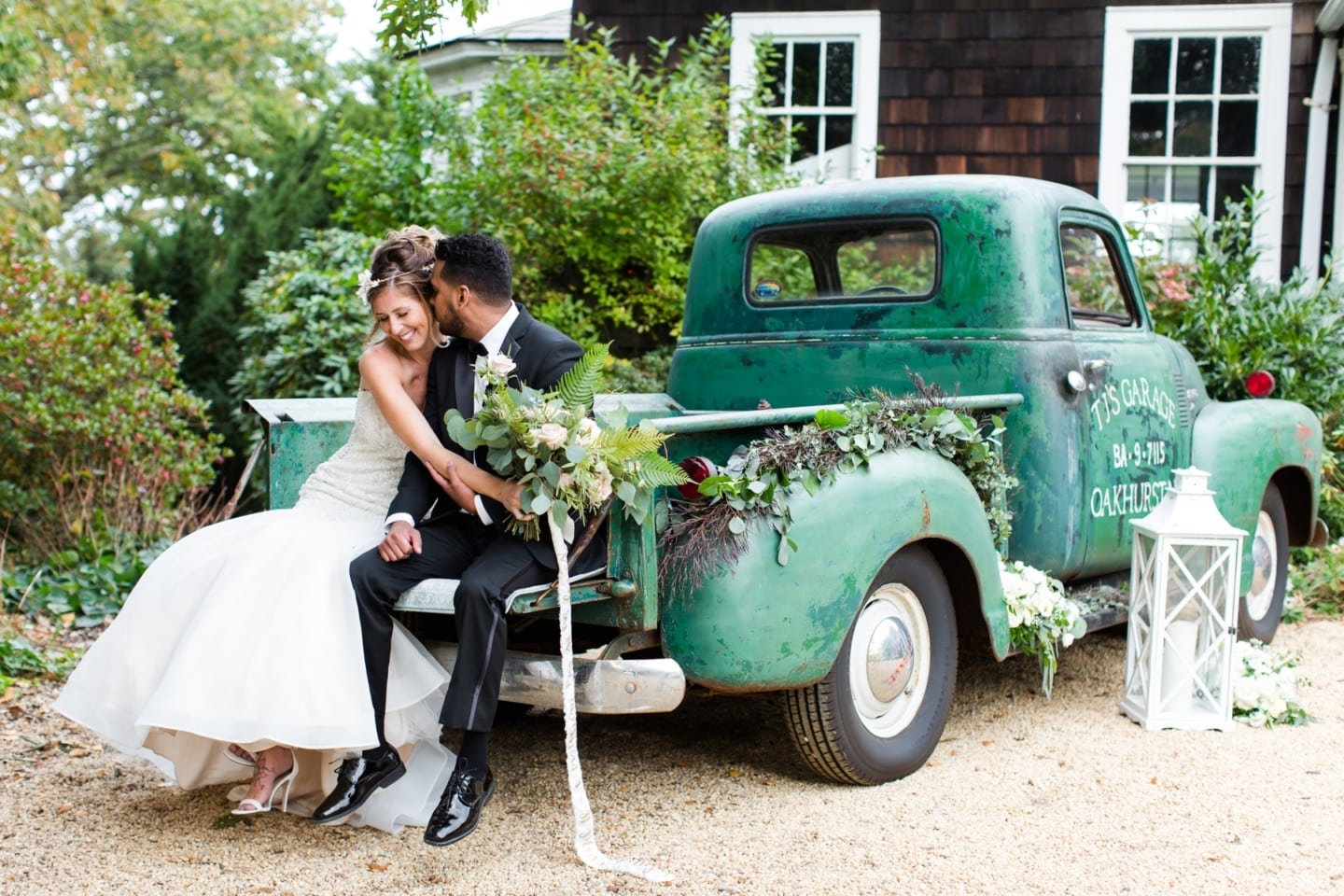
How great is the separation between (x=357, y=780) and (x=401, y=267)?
140cm

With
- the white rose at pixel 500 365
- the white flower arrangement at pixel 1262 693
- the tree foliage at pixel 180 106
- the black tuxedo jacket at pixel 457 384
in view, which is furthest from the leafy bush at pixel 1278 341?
the tree foliage at pixel 180 106

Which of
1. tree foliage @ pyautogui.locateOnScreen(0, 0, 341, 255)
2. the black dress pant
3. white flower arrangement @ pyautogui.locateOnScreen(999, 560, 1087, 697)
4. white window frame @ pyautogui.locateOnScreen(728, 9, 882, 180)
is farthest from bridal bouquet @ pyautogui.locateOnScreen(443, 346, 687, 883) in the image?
tree foliage @ pyautogui.locateOnScreen(0, 0, 341, 255)

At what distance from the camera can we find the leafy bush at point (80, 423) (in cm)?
660

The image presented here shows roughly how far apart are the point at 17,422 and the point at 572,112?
382cm

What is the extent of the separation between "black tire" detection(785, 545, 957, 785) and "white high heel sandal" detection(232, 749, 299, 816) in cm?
135

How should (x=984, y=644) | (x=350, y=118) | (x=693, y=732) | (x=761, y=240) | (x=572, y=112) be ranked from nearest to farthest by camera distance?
1. (x=984, y=644)
2. (x=693, y=732)
3. (x=761, y=240)
4. (x=572, y=112)
5. (x=350, y=118)

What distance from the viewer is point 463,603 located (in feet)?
10.1

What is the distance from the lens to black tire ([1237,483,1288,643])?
217 inches

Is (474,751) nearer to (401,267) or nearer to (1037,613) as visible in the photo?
(401,267)

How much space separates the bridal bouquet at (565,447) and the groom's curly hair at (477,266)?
414 millimetres

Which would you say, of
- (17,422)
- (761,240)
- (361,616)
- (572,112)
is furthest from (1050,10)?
(361,616)

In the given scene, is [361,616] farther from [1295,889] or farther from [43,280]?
[43,280]

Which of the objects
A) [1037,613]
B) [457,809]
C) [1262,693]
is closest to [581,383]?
[457,809]

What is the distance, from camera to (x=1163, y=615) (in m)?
4.28
